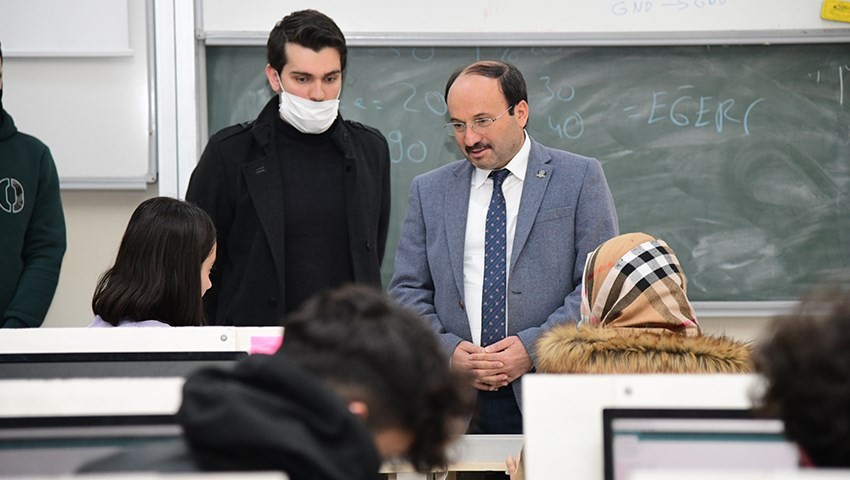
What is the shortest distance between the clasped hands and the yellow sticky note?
6.59 feet

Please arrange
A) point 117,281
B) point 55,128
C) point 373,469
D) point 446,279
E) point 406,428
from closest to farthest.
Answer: point 373,469 → point 406,428 → point 117,281 → point 446,279 → point 55,128

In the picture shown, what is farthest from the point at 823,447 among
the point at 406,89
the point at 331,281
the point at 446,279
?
the point at 406,89

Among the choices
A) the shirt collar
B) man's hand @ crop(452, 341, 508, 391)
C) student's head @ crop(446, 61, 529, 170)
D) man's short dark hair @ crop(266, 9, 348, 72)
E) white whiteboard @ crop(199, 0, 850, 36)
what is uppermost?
white whiteboard @ crop(199, 0, 850, 36)

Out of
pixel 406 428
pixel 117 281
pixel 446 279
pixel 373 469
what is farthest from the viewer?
pixel 446 279

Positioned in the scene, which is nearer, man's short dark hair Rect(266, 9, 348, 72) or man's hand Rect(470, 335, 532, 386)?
man's hand Rect(470, 335, 532, 386)

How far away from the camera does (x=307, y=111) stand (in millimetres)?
3156

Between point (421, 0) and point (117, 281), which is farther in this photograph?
point (421, 0)

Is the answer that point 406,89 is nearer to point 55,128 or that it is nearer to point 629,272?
point 55,128

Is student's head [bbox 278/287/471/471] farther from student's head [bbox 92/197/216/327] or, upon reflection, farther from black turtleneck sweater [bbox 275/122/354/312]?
black turtleneck sweater [bbox 275/122/354/312]

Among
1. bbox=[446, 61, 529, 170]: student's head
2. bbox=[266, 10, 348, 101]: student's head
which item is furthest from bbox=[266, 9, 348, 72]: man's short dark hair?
bbox=[446, 61, 529, 170]: student's head

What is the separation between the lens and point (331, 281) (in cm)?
316

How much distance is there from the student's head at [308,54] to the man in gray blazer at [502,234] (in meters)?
0.36

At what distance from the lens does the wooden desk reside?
2.40 m

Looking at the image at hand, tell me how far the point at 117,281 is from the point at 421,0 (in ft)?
6.49
